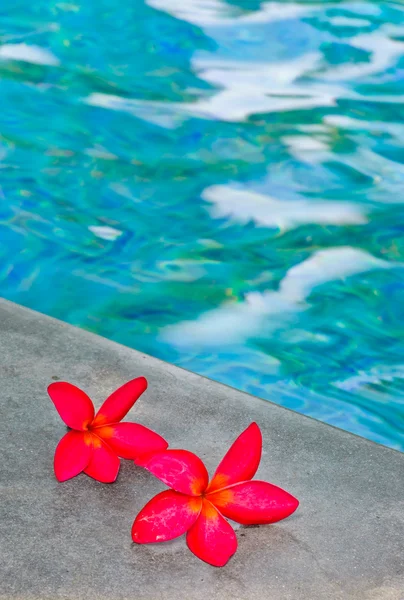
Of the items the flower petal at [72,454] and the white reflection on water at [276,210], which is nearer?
the flower petal at [72,454]

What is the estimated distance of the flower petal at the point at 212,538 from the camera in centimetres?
104

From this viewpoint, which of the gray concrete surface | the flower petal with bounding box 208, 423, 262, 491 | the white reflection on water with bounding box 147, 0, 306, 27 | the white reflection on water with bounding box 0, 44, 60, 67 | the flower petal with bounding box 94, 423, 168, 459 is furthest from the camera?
the white reflection on water with bounding box 0, 44, 60, 67

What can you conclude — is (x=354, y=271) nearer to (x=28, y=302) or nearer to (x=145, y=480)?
(x=145, y=480)

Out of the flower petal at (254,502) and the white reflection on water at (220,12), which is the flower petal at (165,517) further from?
the white reflection on water at (220,12)

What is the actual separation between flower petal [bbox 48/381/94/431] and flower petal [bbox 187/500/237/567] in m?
0.27

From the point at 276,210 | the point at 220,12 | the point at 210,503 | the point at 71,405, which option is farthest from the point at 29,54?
the point at 210,503

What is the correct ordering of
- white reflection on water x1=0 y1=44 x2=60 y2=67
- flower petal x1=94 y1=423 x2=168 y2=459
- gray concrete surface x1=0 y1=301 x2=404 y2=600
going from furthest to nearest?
white reflection on water x1=0 y1=44 x2=60 y2=67, flower petal x1=94 y1=423 x2=168 y2=459, gray concrete surface x1=0 y1=301 x2=404 y2=600

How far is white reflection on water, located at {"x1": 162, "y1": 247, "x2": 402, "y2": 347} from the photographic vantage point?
5.41 feet

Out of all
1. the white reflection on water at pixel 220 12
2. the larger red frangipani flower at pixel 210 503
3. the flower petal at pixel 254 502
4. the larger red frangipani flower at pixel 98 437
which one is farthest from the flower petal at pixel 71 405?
the white reflection on water at pixel 220 12

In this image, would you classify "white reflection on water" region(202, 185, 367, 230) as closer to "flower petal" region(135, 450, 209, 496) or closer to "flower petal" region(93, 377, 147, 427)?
"flower petal" region(93, 377, 147, 427)

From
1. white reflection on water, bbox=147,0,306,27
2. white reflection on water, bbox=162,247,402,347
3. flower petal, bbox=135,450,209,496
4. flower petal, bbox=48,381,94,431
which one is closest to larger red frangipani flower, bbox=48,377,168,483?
flower petal, bbox=48,381,94,431

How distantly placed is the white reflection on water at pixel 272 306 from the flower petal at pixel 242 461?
62 centimetres

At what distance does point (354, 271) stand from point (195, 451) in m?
0.57

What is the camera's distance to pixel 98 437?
1.23m
